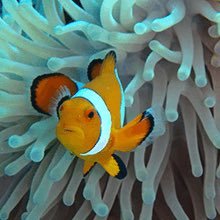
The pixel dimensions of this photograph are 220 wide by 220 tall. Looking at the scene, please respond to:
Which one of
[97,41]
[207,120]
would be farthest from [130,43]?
[207,120]

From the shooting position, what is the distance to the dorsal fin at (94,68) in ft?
3.10

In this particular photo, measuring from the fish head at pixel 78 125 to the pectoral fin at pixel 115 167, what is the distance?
11 centimetres

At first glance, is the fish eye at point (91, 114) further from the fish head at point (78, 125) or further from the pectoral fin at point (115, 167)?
the pectoral fin at point (115, 167)

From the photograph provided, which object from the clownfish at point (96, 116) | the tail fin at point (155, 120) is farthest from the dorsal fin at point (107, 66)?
the tail fin at point (155, 120)

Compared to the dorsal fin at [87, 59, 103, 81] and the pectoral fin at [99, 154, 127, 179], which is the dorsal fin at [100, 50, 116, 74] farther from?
the pectoral fin at [99, 154, 127, 179]

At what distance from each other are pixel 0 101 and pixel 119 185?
0.99ft

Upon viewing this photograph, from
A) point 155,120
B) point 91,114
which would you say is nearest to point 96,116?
point 91,114

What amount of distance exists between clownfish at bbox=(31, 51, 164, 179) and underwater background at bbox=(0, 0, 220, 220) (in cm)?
11

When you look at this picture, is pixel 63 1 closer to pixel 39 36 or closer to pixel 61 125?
pixel 39 36

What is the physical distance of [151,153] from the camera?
102cm

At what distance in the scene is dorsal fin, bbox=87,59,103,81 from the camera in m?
0.95

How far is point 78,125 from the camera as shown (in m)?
0.73

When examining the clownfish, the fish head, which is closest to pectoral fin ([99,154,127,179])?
the clownfish

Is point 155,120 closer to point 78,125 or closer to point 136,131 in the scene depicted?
point 136,131
